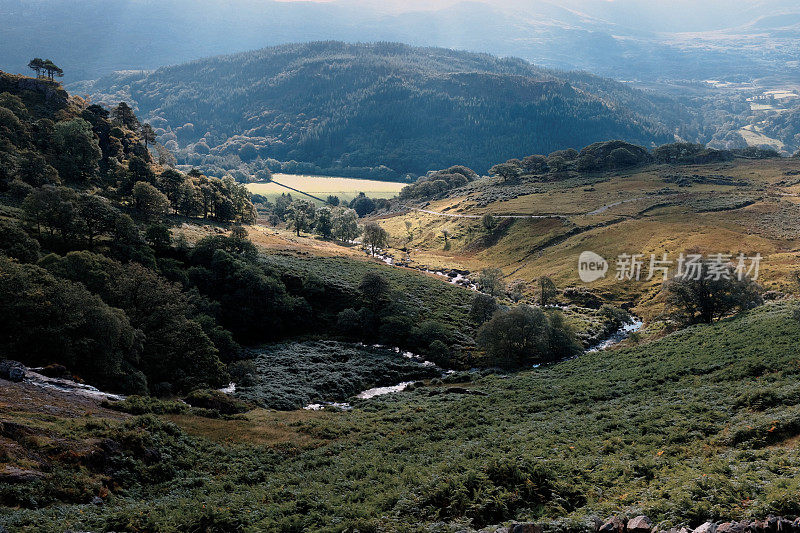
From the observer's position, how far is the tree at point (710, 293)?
64.8 meters

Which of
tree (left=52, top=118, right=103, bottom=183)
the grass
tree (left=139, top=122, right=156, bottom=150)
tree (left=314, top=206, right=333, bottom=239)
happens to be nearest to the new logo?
the grass

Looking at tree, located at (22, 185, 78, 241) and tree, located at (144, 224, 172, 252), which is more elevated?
tree, located at (22, 185, 78, 241)

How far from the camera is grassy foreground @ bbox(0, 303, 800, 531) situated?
17.9 metres

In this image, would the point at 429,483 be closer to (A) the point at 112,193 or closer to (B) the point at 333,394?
(B) the point at 333,394

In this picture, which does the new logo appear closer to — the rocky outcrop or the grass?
the grass

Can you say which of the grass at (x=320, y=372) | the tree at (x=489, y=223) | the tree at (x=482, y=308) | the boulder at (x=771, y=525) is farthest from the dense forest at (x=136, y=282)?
the tree at (x=489, y=223)

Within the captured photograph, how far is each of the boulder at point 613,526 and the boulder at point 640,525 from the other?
0.81 ft

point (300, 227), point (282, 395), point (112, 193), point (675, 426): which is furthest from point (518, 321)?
point (300, 227)

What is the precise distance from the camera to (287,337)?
75875 millimetres

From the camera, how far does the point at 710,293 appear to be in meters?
66.0

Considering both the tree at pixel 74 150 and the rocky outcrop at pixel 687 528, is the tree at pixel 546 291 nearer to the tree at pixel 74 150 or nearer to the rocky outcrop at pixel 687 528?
the rocky outcrop at pixel 687 528

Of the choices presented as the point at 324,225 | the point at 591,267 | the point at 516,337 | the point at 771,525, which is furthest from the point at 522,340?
the point at 324,225

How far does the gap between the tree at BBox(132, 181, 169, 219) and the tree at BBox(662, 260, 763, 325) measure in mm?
105721

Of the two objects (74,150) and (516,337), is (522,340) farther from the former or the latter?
(74,150)
